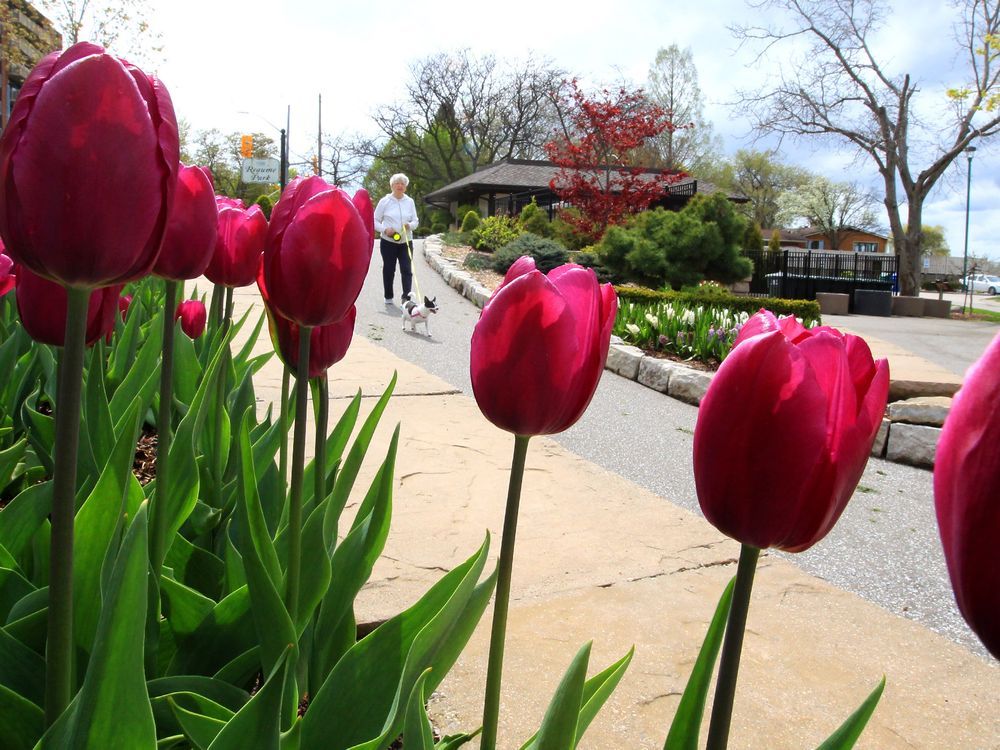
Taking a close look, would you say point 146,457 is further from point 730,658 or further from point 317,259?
point 730,658

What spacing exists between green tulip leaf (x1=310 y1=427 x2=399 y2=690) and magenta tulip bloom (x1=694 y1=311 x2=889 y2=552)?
785 millimetres

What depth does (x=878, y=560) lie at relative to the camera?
3215 millimetres

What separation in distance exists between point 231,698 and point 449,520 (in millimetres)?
1700

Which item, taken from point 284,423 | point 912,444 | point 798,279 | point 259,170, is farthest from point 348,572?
point 259,170

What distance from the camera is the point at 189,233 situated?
3.74 ft

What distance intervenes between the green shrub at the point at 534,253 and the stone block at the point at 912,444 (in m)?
10.5

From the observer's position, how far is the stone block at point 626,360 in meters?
7.55

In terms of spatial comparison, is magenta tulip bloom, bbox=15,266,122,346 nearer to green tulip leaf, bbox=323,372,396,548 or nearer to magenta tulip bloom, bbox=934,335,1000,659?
green tulip leaf, bbox=323,372,396,548

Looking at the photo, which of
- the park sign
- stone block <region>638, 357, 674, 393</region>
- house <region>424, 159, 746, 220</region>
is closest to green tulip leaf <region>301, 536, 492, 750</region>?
stone block <region>638, 357, 674, 393</region>

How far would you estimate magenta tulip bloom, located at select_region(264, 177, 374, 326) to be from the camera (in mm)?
975

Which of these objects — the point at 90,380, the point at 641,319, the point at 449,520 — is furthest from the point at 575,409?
the point at 641,319

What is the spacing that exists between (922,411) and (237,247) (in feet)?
15.9

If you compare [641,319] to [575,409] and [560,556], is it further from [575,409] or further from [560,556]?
[575,409]

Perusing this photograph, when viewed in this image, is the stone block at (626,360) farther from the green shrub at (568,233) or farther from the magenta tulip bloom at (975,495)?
the green shrub at (568,233)
